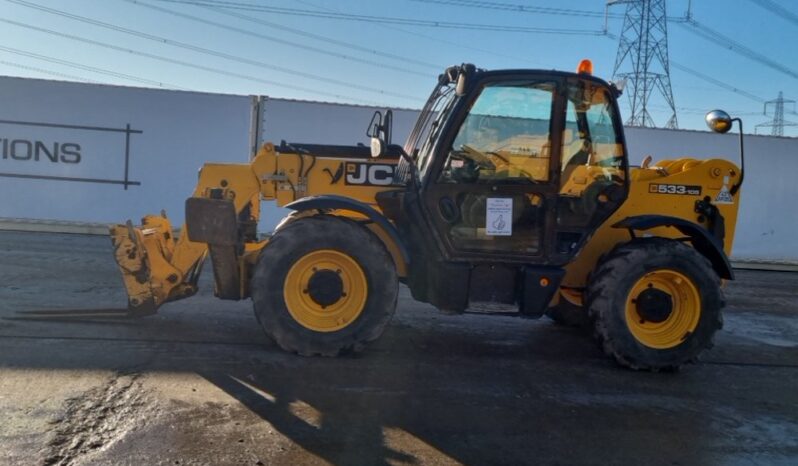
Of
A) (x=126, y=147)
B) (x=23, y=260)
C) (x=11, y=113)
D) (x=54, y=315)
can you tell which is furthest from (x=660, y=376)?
(x=11, y=113)

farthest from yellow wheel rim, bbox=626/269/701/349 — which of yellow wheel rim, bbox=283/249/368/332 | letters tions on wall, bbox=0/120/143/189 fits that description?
letters tions on wall, bbox=0/120/143/189

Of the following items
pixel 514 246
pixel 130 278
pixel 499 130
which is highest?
pixel 499 130

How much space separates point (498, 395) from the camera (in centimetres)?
470

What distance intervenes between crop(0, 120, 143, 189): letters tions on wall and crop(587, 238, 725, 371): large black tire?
10.8m

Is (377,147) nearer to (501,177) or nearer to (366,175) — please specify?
(366,175)

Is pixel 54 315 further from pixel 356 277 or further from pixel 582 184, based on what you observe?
pixel 582 184

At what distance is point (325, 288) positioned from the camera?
528 cm

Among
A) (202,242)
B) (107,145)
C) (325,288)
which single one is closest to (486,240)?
(325,288)

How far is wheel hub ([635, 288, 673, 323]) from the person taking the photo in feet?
18.0

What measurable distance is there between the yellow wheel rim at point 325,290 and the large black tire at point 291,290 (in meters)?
0.04

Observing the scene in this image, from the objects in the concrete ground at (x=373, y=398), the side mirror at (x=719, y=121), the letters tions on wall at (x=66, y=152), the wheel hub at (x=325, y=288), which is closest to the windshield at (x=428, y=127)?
the wheel hub at (x=325, y=288)

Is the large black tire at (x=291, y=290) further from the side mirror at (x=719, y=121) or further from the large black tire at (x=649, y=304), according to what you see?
the side mirror at (x=719, y=121)

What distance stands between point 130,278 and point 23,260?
15.8ft

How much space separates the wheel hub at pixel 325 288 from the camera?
528cm
